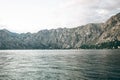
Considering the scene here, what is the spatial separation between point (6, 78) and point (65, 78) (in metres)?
18.7

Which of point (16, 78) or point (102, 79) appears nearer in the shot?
point (102, 79)

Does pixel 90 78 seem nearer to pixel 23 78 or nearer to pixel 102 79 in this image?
pixel 102 79

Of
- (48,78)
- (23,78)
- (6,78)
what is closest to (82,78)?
(48,78)

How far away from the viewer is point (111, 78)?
60750 millimetres

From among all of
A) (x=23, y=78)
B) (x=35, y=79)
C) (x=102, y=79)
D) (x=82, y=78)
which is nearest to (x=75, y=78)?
(x=82, y=78)

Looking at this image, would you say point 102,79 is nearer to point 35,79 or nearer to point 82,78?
point 82,78

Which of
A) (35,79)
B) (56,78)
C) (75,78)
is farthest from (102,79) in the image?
(35,79)

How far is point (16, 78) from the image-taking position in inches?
2542

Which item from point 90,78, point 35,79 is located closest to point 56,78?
point 35,79

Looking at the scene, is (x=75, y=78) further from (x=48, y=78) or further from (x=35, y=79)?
(x=35, y=79)

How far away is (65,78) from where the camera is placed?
2456 inches

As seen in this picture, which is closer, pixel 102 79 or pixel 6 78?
pixel 102 79

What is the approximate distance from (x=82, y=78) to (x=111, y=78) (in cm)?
856

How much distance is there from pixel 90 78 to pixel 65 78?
24.7ft
